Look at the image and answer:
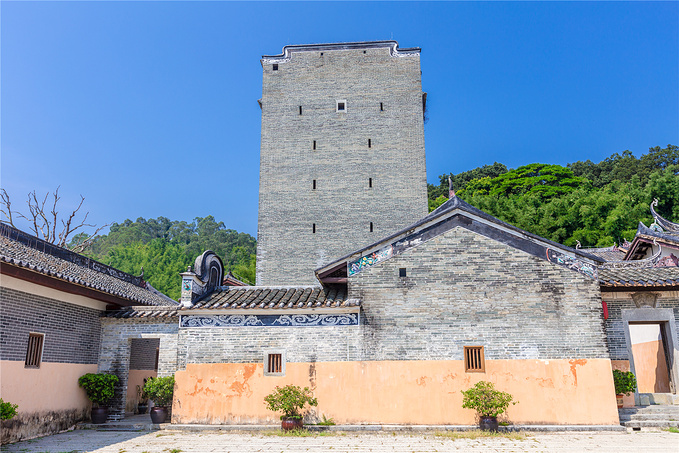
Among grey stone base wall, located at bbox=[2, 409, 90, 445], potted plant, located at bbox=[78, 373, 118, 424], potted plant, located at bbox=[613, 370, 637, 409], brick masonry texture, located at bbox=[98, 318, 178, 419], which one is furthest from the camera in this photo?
brick masonry texture, located at bbox=[98, 318, 178, 419]

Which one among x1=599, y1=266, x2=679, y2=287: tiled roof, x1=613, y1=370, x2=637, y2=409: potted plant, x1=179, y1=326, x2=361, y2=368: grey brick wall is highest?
x1=599, y1=266, x2=679, y2=287: tiled roof

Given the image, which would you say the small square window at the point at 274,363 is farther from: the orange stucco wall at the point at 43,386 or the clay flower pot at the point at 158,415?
the orange stucco wall at the point at 43,386

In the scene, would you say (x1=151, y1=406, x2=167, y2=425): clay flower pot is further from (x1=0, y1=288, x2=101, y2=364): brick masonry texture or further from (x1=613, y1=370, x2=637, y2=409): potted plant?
(x1=613, y1=370, x2=637, y2=409): potted plant

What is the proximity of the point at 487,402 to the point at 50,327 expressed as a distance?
9307mm

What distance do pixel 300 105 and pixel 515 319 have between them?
1617 centimetres

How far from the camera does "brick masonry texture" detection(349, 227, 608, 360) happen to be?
9984 millimetres

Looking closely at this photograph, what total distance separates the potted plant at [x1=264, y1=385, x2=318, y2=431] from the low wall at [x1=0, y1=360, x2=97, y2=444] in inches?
183

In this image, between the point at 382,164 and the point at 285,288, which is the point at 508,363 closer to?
the point at 285,288

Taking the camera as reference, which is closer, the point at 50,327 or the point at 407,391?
the point at 407,391

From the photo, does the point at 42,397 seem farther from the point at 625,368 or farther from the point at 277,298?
the point at 625,368

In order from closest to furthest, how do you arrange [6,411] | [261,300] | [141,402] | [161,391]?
[6,411] < [261,300] < [161,391] < [141,402]

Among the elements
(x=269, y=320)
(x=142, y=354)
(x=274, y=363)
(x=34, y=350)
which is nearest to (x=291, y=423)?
(x=274, y=363)

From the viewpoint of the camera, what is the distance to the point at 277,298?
433 inches

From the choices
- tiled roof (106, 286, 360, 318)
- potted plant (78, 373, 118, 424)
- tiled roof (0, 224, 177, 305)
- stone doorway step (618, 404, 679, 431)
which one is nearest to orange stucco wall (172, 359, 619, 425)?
stone doorway step (618, 404, 679, 431)
